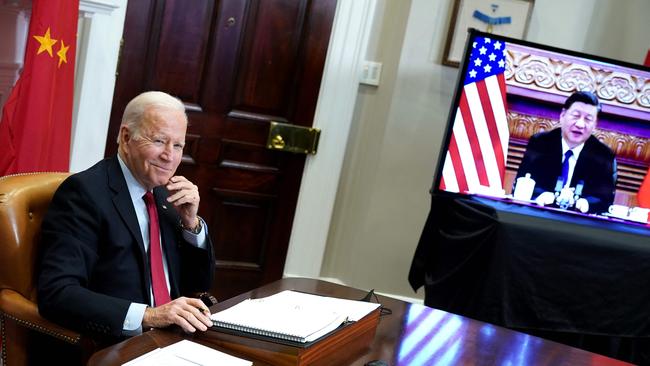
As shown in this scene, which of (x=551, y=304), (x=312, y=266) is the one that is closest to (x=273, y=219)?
(x=312, y=266)

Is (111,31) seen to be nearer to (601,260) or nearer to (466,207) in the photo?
(466,207)

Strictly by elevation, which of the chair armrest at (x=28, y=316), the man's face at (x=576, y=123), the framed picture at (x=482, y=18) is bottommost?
the chair armrest at (x=28, y=316)

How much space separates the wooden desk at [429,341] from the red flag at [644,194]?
1.98 metres

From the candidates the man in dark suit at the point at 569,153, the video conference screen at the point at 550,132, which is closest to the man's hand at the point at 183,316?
the video conference screen at the point at 550,132

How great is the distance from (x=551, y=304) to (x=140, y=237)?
2.14 meters

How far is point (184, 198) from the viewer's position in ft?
6.67

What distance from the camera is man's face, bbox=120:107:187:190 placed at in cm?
203

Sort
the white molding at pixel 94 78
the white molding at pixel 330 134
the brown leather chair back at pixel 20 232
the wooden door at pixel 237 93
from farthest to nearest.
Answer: the white molding at pixel 330 134
the wooden door at pixel 237 93
the white molding at pixel 94 78
the brown leather chair back at pixel 20 232

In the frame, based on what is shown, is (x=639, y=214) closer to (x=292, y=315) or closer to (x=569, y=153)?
(x=569, y=153)

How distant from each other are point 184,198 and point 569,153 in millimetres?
2307

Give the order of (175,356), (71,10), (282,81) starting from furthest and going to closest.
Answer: (282,81) < (71,10) < (175,356)

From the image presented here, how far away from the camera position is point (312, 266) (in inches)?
176

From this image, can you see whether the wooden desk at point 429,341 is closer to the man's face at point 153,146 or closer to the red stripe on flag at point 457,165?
the man's face at point 153,146

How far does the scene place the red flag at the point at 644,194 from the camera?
3.86 m
